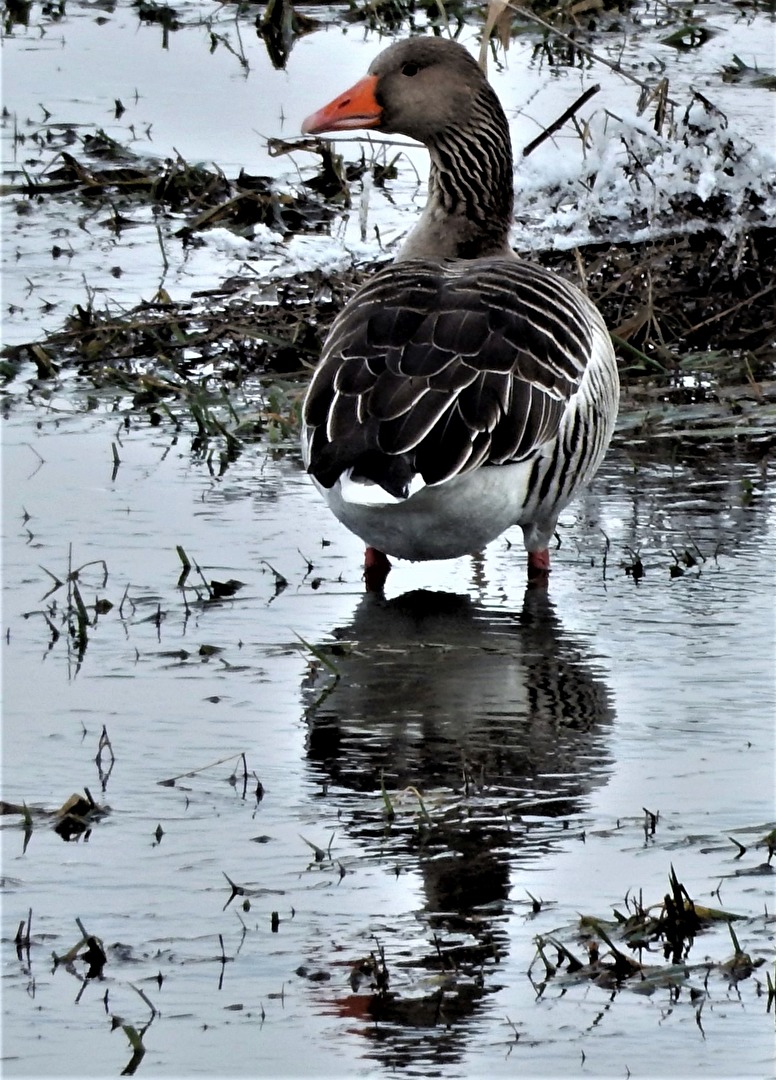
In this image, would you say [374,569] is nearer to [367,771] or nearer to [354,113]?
[367,771]

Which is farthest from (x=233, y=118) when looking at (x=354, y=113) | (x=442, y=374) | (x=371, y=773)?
(x=371, y=773)

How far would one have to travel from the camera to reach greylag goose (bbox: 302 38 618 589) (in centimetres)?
551

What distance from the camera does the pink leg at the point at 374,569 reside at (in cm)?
621

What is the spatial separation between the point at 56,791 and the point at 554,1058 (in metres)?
1.57

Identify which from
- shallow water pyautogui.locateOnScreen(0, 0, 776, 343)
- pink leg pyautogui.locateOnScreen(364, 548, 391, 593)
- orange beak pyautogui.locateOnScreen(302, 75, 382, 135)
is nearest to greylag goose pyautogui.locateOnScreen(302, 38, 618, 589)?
pink leg pyautogui.locateOnScreen(364, 548, 391, 593)

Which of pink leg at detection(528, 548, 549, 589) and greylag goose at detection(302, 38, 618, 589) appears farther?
pink leg at detection(528, 548, 549, 589)

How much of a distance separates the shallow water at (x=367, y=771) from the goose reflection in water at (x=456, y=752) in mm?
11

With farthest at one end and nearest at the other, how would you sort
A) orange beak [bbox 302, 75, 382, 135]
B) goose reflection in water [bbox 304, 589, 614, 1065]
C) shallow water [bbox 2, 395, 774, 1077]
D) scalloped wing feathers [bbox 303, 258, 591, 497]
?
1. orange beak [bbox 302, 75, 382, 135]
2. scalloped wing feathers [bbox 303, 258, 591, 497]
3. goose reflection in water [bbox 304, 589, 614, 1065]
4. shallow water [bbox 2, 395, 774, 1077]

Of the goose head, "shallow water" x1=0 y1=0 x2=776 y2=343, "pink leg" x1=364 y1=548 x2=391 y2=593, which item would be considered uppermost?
the goose head

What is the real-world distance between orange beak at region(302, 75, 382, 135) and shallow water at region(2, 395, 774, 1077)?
1.19 meters

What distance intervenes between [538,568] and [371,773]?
65.2 inches

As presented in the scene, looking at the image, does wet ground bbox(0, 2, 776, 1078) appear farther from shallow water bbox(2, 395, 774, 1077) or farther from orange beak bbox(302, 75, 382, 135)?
orange beak bbox(302, 75, 382, 135)

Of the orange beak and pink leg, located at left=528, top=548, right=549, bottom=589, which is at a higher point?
the orange beak

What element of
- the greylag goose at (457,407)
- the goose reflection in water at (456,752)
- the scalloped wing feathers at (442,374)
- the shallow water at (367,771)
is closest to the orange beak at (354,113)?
the greylag goose at (457,407)
